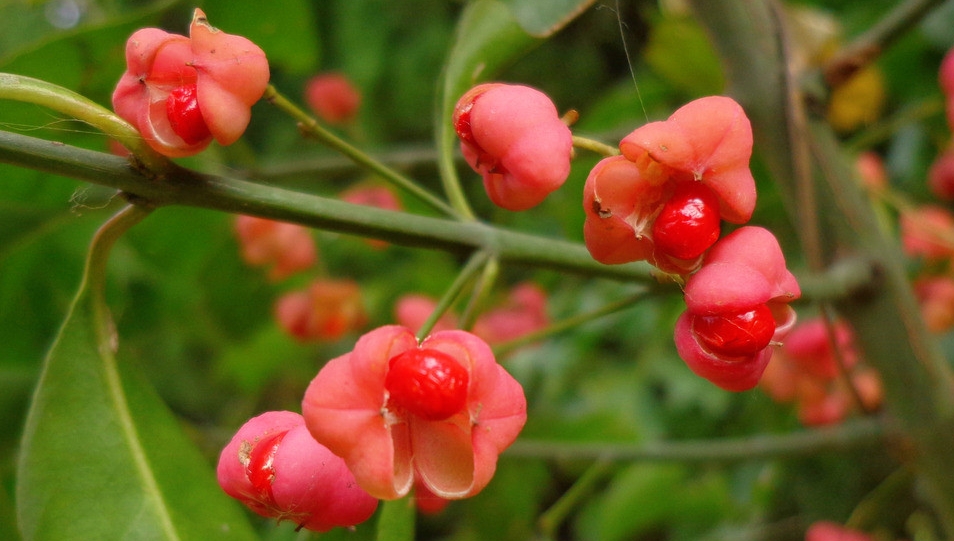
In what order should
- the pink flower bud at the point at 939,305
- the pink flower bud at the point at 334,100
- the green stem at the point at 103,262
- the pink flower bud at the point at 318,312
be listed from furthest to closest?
the pink flower bud at the point at 334,100 → the pink flower bud at the point at 318,312 → the pink flower bud at the point at 939,305 → the green stem at the point at 103,262

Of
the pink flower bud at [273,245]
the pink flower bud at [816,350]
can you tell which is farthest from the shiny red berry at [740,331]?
the pink flower bud at [273,245]

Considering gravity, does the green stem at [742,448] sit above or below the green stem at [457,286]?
below

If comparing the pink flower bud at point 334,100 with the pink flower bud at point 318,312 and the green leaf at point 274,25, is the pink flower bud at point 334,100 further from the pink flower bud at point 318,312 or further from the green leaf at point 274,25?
the green leaf at point 274,25

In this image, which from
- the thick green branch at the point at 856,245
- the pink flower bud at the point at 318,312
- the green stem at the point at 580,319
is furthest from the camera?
the pink flower bud at the point at 318,312

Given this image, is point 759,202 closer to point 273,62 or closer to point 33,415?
point 273,62

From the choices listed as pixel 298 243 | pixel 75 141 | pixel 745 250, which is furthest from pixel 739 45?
pixel 298 243

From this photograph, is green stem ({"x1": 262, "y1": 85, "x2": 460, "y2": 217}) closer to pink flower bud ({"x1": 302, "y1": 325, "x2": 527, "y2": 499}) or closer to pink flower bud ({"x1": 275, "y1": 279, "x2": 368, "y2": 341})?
pink flower bud ({"x1": 302, "y1": 325, "x2": 527, "y2": 499})
